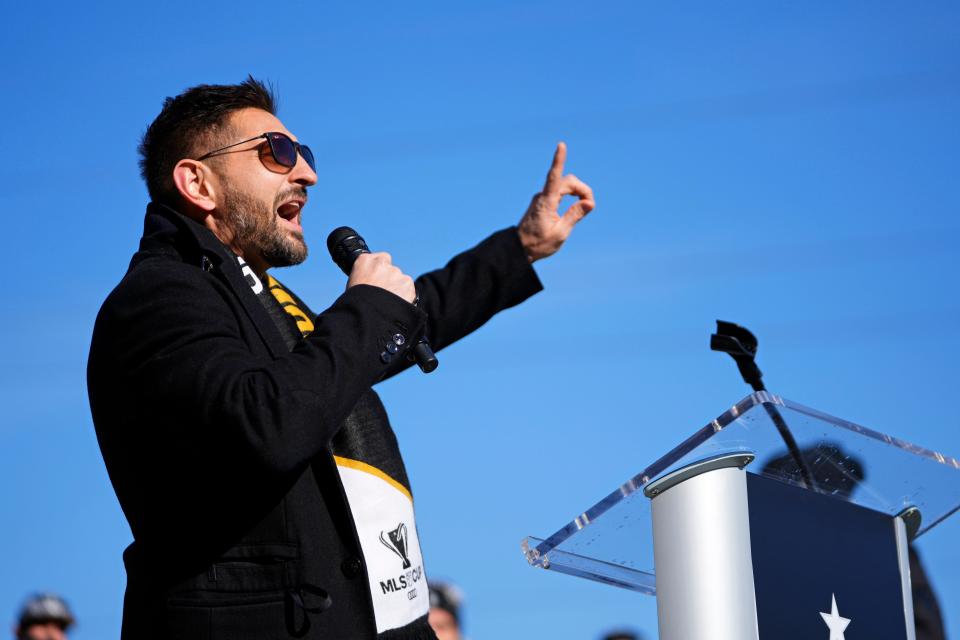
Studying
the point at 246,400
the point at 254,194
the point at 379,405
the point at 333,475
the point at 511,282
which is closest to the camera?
the point at 246,400

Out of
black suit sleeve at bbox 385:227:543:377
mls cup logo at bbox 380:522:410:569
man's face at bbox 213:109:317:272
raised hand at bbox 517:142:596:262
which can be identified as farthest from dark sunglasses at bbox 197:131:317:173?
mls cup logo at bbox 380:522:410:569

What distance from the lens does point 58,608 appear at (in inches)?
194

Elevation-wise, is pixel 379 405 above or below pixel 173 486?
above

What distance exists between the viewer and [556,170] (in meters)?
3.24

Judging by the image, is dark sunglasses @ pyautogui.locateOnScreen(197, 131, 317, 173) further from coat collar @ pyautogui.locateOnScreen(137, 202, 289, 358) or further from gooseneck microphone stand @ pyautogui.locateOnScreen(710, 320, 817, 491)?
gooseneck microphone stand @ pyautogui.locateOnScreen(710, 320, 817, 491)

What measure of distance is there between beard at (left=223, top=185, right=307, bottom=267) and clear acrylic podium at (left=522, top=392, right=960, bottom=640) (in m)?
1.04

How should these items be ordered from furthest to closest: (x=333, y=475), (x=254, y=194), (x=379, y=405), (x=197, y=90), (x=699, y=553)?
(x=197, y=90), (x=254, y=194), (x=379, y=405), (x=333, y=475), (x=699, y=553)

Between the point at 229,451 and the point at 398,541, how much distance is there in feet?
1.48

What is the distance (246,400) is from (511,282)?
1319mm

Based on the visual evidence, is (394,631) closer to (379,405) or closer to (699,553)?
(379,405)

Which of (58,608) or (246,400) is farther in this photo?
(58,608)

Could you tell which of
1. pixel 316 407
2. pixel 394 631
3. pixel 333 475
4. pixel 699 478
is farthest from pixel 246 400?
pixel 699 478

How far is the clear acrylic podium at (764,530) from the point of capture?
1863 mm

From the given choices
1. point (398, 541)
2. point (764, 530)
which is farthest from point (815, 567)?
point (398, 541)
